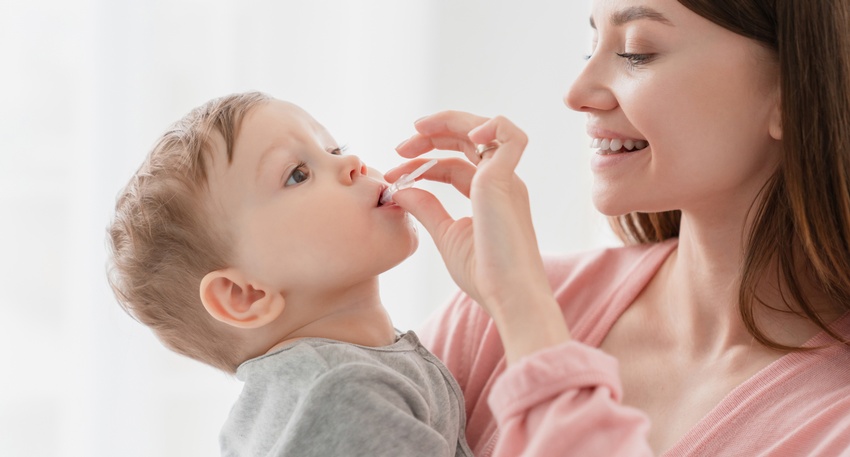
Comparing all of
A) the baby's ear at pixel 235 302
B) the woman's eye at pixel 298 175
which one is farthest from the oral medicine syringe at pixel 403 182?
the baby's ear at pixel 235 302

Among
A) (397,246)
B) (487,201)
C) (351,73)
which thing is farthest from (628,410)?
(351,73)

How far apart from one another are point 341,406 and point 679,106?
716 mm

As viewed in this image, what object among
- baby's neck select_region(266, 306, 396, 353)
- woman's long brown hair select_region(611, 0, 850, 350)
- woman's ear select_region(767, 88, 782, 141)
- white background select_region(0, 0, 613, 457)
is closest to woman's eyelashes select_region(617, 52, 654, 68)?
woman's long brown hair select_region(611, 0, 850, 350)

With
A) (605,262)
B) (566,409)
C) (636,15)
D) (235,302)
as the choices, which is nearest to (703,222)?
(605,262)

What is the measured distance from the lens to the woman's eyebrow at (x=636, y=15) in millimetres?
1421

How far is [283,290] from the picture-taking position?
1.39m

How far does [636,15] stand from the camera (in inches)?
56.6

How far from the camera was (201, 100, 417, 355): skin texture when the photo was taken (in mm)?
1354

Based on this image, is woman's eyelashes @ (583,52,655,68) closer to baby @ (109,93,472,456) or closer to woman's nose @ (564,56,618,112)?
woman's nose @ (564,56,618,112)

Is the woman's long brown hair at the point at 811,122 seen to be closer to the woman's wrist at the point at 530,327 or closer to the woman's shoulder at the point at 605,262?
the woman's shoulder at the point at 605,262

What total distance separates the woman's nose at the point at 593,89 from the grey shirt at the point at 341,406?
52 centimetres

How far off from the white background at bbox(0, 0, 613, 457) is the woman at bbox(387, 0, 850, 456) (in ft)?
2.64

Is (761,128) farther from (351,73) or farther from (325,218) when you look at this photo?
(351,73)

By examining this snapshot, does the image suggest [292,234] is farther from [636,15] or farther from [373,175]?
[636,15]
